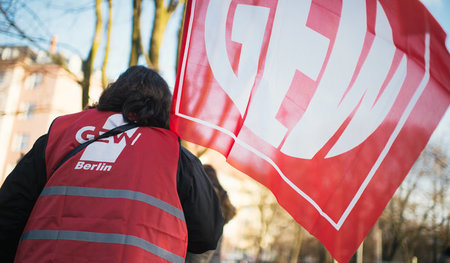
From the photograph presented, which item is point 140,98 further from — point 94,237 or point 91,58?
point 91,58

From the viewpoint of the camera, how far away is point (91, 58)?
20.6ft

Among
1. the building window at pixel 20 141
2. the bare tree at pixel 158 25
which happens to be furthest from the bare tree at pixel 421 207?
the building window at pixel 20 141

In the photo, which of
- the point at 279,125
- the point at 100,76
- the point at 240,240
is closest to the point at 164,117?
the point at 279,125

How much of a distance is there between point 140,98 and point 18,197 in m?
0.71

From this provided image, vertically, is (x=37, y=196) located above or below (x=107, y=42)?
above

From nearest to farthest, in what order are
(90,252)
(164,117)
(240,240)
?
1. (90,252)
2. (164,117)
3. (240,240)

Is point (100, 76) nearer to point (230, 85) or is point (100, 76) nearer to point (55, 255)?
point (230, 85)

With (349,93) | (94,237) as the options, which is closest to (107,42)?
(349,93)

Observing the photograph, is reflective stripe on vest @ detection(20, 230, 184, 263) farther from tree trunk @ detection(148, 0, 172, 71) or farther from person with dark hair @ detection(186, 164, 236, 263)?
tree trunk @ detection(148, 0, 172, 71)

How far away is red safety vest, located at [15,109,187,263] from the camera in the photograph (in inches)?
64.6

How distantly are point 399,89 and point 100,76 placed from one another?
4.80 m

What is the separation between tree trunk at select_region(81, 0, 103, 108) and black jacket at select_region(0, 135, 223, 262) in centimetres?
423

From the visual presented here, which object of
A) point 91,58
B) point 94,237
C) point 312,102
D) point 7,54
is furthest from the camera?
point 7,54

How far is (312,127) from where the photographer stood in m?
2.62
